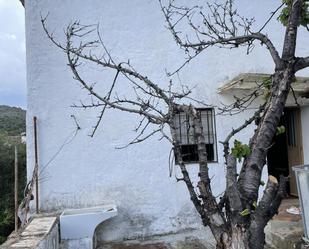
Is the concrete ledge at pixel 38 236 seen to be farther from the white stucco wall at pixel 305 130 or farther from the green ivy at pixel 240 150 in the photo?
the white stucco wall at pixel 305 130

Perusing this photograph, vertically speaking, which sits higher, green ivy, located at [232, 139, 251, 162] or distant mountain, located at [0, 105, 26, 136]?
distant mountain, located at [0, 105, 26, 136]

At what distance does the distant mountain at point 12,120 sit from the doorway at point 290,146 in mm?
11361

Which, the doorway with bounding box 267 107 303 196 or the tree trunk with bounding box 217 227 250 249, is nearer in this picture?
the tree trunk with bounding box 217 227 250 249

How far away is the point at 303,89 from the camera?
8328 mm

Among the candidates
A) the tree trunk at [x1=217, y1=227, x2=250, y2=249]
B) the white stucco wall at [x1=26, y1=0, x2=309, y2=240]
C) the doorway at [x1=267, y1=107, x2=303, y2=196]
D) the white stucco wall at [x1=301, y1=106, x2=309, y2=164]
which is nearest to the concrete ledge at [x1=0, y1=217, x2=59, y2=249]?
the white stucco wall at [x1=26, y1=0, x2=309, y2=240]

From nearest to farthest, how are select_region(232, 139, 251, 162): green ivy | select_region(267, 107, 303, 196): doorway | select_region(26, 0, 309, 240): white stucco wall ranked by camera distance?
select_region(232, 139, 251, 162): green ivy, select_region(26, 0, 309, 240): white stucco wall, select_region(267, 107, 303, 196): doorway

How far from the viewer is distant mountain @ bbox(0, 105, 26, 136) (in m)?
17.5

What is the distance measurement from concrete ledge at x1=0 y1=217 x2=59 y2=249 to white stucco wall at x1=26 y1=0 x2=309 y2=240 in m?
1.20

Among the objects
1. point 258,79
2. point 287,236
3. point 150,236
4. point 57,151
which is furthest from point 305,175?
point 57,151

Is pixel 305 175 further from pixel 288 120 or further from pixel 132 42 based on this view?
pixel 288 120

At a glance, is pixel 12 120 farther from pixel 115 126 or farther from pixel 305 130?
pixel 305 130

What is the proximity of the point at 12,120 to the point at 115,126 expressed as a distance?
1302 centimetres

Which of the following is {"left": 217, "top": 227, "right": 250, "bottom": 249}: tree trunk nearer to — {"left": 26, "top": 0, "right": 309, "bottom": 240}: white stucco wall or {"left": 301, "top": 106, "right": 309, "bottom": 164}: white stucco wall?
{"left": 26, "top": 0, "right": 309, "bottom": 240}: white stucco wall

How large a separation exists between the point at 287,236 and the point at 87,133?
15.1 ft
